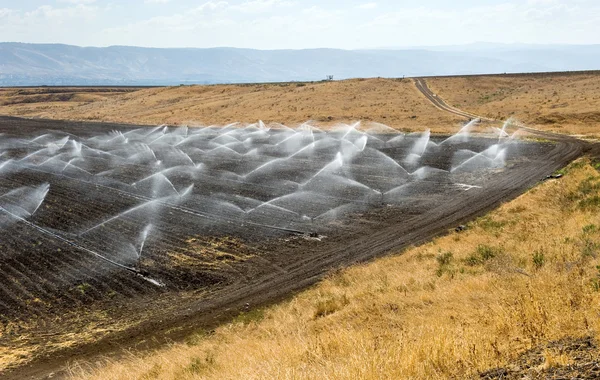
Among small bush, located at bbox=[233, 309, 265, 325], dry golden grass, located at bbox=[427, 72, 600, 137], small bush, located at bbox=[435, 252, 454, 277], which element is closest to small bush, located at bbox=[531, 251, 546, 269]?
small bush, located at bbox=[435, 252, 454, 277]

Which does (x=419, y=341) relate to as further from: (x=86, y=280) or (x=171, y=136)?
(x=171, y=136)

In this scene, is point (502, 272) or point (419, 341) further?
point (502, 272)

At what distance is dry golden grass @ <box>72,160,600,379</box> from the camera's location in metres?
9.38

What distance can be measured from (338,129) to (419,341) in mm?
67197

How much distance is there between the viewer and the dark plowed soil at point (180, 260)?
19.6m

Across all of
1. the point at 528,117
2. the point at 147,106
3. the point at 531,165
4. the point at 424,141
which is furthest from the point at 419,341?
the point at 147,106

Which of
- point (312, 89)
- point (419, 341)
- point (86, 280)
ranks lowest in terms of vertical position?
point (86, 280)

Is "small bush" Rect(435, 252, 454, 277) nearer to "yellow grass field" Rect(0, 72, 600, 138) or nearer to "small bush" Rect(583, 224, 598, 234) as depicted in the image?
"small bush" Rect(583, 224, 598, 234)

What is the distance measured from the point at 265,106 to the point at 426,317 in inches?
3852

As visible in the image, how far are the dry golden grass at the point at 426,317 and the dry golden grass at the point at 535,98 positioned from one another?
45380mm

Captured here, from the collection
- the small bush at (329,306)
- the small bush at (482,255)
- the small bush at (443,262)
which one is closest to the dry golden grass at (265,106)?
the small bush at (443,262)

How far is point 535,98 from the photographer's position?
297 feet

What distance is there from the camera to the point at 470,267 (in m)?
19.0

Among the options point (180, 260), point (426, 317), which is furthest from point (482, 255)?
point (180, 260)
